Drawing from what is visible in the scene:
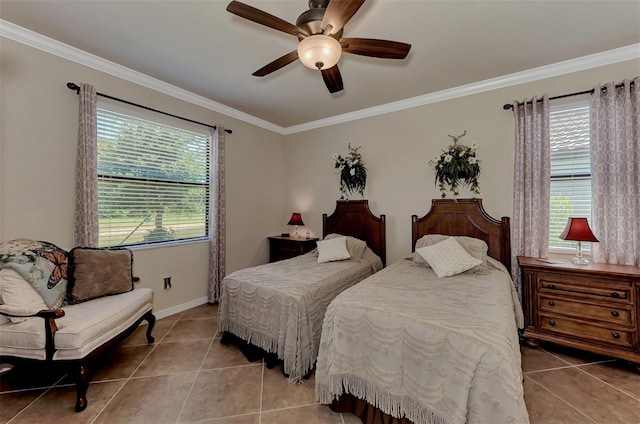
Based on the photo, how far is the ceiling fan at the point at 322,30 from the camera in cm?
153

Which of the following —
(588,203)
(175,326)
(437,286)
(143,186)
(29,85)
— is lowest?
(175,326)

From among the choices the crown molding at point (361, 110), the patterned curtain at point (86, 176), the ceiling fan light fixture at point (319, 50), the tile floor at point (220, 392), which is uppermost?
the crown molding at point (361, 110)

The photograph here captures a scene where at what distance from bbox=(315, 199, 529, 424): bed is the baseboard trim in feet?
7.91

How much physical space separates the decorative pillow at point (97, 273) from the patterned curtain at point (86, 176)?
247 mm

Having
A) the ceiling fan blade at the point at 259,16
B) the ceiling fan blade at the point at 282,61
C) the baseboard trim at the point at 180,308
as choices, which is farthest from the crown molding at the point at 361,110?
the baseboard trim at the point at 180,308

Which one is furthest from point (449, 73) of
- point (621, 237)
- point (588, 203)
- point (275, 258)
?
point (275, 258)

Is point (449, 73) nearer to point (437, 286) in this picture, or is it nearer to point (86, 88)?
point (437, 286)

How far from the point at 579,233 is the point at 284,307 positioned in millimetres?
2706

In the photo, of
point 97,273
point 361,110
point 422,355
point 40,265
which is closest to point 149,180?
point 97,273

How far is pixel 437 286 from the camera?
7.09ft

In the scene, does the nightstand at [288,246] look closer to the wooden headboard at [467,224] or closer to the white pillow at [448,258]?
the wooden headboard at [467,224]

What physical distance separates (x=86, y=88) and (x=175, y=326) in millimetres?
2604

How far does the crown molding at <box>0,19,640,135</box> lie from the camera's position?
7.68 feet

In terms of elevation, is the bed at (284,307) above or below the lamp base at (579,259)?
below
